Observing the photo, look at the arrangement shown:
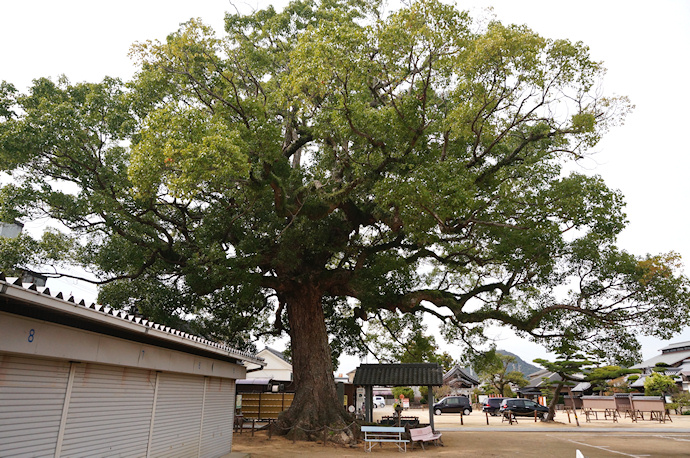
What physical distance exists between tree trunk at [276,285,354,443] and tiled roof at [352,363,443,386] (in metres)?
1.41

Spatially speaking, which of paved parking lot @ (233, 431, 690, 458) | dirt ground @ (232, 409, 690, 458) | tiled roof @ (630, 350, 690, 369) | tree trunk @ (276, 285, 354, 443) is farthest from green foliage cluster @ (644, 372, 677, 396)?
tree trunk @ (276, 285, 354, 443)

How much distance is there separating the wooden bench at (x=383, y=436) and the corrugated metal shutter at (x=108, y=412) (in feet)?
27.8

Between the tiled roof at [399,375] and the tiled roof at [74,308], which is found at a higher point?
the tiled roof at [74,308]

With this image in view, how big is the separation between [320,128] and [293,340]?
874 centimetres

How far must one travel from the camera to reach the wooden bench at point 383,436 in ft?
46.3

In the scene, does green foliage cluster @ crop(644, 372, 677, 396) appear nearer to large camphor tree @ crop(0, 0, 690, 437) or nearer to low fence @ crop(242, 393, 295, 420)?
large camphor tree @ crop(0, 0, 690, 437)

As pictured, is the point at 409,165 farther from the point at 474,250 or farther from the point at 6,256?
the point at 6,256

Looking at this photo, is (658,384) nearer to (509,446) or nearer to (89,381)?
(509,446)

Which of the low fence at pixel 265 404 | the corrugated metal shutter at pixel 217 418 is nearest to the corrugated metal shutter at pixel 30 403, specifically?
the corrugated metal shutter at pixel 217 418

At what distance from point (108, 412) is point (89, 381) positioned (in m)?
0.75

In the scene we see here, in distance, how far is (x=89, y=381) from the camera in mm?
6336

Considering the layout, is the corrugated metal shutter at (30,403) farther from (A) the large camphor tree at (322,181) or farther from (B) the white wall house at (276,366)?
(B) the white wall house at (276,366)

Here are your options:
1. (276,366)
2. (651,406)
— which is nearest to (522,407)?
(651,406)

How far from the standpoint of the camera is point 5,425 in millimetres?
4867
